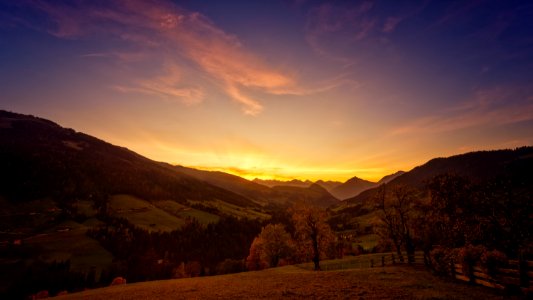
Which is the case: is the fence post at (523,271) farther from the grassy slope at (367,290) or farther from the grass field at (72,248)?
the grass field at (72,248)

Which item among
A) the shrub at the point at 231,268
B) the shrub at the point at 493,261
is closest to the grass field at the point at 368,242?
the shrub at the point at 231,268

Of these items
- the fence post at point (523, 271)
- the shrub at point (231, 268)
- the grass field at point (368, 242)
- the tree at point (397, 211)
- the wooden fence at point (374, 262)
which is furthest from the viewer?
the grass field at point (368, 242)

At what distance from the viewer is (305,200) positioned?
2842 inches

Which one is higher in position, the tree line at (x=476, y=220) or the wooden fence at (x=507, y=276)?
A: the tree line at (x=476, y=220)

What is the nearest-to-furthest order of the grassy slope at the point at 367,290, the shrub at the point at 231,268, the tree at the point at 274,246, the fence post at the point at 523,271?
the fence post at the point at 523,271 → the grassy slope at the point at 367,290 → the tree at the point at 274,246 → the shrub at the point at 231,268

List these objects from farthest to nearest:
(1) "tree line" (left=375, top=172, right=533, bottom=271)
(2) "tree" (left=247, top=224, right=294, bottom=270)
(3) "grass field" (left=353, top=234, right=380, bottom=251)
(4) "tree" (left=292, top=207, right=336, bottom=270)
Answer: (3) "grass field" (left=353, top=234, right=380, bottom=251) → (2) "tree" (left=247, top=224, right=294, bottom=270) → (4) "tree" (left=292, top=207, right=336, bottom=270) → (1) "tree line" (left=375, top=172, right=533, bottom=271)

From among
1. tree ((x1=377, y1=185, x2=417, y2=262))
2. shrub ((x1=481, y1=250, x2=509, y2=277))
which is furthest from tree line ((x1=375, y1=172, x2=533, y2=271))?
tree ((x1=377, y1=185, x2=417, y2=262))

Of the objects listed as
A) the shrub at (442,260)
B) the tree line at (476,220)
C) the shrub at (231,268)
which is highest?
the tree line at (476,220)

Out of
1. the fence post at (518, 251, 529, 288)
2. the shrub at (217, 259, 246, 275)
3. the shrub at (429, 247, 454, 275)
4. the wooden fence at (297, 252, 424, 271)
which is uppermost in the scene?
the fence post at (518, 251, 529, 288)

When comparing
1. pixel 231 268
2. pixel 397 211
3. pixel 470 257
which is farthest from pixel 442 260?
pixel 231 268

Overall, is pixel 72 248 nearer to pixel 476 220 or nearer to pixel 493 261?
pixel 476 220

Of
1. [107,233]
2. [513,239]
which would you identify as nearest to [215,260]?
[107,233]

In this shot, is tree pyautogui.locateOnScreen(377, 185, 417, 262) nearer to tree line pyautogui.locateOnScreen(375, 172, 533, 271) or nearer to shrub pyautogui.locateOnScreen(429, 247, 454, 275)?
tree line pyautogui.locateOnScreen(375, 172, 533, 271)

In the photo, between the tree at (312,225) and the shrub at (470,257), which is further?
the tree at (312,225)
